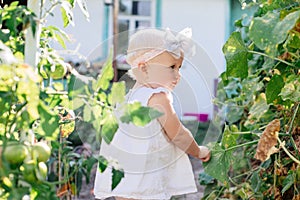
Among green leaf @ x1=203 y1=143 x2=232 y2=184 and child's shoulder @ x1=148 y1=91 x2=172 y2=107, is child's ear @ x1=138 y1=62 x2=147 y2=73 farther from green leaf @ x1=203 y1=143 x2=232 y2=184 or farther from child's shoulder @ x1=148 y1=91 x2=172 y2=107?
green leaf @ x1=203 y1=143 x2=232 y2=184

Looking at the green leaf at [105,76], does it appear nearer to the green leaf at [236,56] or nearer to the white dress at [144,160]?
the green leaf at [236,56]

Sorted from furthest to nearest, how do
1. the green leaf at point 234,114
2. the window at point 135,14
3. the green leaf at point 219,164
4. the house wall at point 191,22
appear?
the window at point 135,14
the house wall at point 191,22
the green leaf at point 234,114
the green leaf at point 219,164

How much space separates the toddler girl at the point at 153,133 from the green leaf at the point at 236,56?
0.83 ft

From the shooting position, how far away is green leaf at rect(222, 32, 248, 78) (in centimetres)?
176

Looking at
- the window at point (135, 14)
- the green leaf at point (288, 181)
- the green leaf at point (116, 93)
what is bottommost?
the window at point (135, 14)

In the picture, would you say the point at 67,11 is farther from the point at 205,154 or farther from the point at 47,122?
the point at 205,154

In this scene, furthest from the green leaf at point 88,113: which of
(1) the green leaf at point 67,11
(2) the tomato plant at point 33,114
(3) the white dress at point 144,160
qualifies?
(3) the white dress at point 144,160

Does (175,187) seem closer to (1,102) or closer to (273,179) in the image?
(273,179)

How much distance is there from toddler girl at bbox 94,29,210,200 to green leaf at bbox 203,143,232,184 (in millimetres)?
25

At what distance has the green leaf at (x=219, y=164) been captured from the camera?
190cm

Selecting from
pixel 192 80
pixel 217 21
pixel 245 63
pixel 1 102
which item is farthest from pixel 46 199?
pixel 217 21

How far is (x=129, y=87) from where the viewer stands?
2123mm

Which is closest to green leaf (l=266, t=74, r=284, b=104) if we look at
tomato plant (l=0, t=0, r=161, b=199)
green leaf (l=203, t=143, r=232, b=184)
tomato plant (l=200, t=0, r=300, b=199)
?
tomato plant (l=200, t=0, r=300, b=199)

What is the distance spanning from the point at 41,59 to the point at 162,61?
61 centimetres
